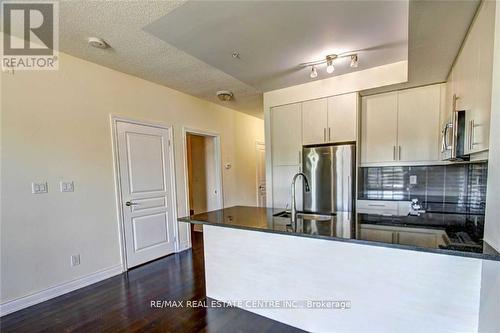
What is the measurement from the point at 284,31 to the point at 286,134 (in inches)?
67.4

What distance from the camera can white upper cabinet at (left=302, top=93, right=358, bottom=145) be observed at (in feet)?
10.1

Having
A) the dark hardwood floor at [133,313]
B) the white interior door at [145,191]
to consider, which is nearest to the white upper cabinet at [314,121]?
the white interior door at [145,191]

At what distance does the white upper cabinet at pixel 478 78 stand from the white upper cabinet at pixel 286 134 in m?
1.91

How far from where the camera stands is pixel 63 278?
250 cm

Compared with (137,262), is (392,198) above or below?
above

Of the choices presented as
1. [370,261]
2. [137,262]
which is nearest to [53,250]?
[137,262]

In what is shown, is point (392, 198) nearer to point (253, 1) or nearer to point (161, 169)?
point (253, 1)

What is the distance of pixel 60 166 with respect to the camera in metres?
2.49

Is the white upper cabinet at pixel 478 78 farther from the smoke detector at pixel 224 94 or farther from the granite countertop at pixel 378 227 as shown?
the smoke detector at pixel 224 94

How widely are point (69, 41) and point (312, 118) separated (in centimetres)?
288

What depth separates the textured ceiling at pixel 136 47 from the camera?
1.80 m

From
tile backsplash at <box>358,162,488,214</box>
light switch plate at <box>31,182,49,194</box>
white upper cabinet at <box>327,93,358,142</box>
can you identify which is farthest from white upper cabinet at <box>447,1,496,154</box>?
light switch plate at <box>31,182,49,194</box>

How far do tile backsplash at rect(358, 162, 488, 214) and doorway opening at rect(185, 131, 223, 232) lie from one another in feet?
8.29

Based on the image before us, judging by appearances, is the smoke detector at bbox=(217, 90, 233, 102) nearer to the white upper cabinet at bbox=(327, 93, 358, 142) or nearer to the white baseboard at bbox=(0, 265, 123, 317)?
the white upper cabinet at bbox=(327, 93, 358, 142)
